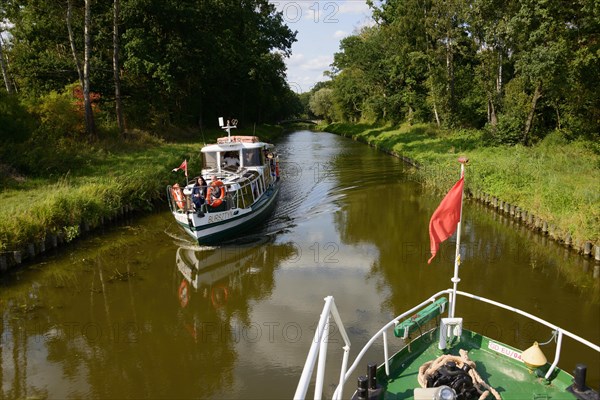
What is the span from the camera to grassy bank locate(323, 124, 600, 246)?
16703 millimetres

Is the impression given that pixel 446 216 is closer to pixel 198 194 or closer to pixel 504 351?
pixel 504 351

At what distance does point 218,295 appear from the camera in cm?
1395

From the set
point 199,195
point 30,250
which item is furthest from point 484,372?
point 30,250

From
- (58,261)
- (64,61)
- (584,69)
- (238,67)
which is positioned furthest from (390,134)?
(58,261)

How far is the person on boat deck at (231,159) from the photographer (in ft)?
74.9

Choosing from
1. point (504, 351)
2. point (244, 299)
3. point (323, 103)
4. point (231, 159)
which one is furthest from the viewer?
point (323, 103)

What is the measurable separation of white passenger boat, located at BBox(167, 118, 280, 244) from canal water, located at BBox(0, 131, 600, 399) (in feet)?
3.06

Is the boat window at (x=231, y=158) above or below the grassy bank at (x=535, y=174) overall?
above

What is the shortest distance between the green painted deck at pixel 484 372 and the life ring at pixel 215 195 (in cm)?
1065

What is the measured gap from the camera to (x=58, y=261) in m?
Result: 15.7

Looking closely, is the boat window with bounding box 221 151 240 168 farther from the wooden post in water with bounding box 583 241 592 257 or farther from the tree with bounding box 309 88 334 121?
the tree with bounding box 309 88 334 121

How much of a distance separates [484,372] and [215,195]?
12.1 meters

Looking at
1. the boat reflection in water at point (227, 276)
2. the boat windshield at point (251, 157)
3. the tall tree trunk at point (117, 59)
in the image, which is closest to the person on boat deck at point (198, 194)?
the boat reflection in water at point (227, 276)

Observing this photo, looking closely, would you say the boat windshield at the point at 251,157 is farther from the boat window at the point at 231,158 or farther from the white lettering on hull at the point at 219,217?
the white lettering on hull at the point at 219,217
